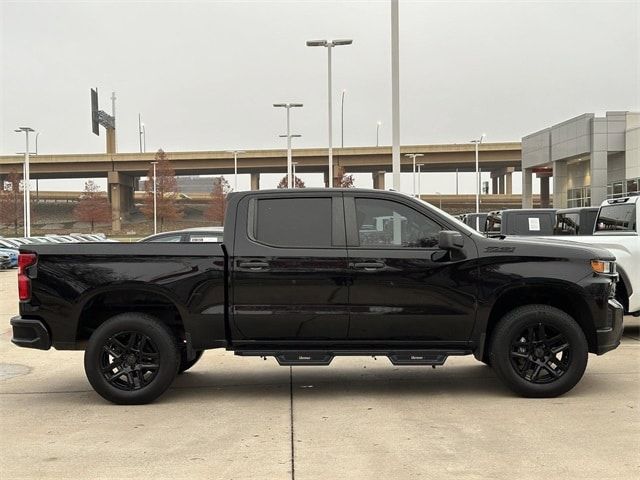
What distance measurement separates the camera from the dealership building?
4097 centimetres

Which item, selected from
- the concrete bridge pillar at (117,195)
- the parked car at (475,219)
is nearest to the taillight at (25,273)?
the parked car at (475,219)

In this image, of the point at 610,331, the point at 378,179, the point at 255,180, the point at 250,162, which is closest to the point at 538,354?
the point at 610,331

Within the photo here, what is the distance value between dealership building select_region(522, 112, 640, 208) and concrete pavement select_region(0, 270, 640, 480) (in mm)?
36022

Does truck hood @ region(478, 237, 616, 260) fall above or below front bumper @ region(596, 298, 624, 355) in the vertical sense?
above

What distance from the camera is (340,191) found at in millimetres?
6648

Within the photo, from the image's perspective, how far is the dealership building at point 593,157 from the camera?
1613 inches

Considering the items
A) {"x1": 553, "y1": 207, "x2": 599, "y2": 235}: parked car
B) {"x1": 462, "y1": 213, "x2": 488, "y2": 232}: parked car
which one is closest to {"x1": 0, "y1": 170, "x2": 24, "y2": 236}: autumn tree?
{"x1": 462, "y1": 213, "x2": 488, "y2": 232}: parked car

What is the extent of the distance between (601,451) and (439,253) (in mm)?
2202

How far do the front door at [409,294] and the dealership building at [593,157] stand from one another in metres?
36.4

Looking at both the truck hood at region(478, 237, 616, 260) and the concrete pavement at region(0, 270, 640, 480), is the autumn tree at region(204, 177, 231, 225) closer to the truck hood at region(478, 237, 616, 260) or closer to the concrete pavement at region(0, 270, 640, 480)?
the concrete pavement at region(0, 270, 640, 480)

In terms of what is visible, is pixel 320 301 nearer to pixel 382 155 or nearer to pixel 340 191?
pixel 340 191

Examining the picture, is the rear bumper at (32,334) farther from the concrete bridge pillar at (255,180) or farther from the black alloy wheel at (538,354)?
the concrete bridge pillar at (255,180)

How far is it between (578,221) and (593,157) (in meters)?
32.2

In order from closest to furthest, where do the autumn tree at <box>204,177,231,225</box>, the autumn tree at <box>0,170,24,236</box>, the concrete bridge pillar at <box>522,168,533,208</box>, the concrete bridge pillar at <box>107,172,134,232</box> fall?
the concrete bridge pillar at <box>522,168,533,208</box> < the autumn tree at <box>0,170,24,236</box> < the autumn tree at <box>204,177,231,225</box> < the concrete bridge pillar at <box>107,172,134,232</box>
